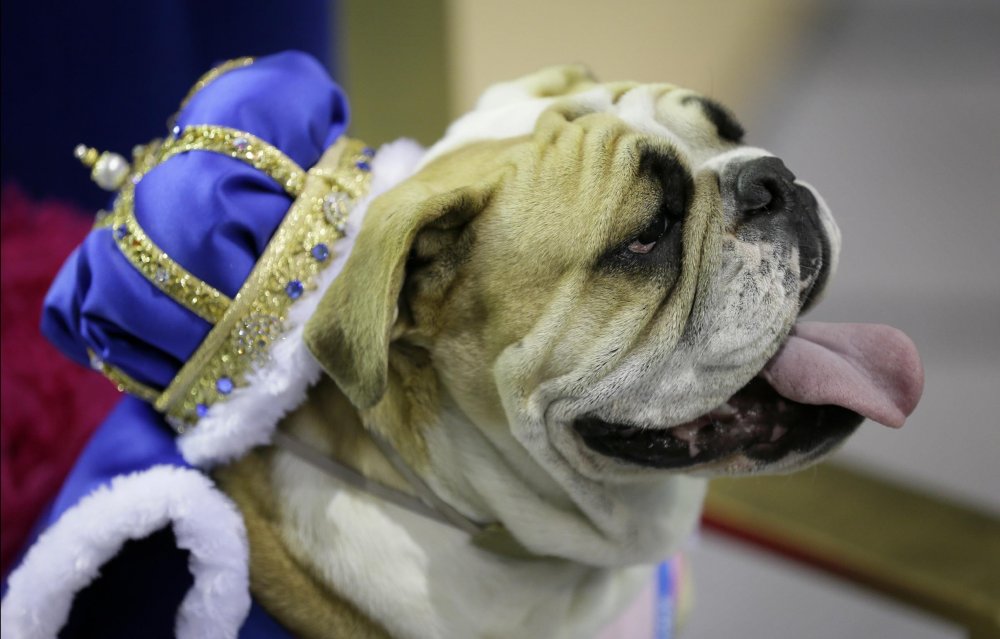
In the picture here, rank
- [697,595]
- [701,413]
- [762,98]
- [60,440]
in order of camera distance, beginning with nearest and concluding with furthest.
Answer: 1. [701,413]
2. [60,440]
3. [697,595]
4. [762,98]

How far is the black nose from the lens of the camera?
0.92 metres

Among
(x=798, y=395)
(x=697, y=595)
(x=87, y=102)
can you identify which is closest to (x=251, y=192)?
(x=798, y=395)

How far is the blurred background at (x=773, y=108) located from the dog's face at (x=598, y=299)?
0.55 meters

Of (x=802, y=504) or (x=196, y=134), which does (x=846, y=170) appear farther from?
(x=196, y=134)

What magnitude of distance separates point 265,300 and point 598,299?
0.32 meters

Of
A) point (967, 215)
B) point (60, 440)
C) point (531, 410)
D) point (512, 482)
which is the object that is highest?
point (531, 410)

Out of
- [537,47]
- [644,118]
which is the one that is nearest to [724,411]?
[644,118]

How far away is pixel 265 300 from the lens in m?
0.93

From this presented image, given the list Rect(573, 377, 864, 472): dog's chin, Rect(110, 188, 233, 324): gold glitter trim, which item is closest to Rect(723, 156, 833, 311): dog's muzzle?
Rect(573, 377, 864, 472): dog's chin

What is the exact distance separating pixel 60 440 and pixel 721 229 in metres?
0.86

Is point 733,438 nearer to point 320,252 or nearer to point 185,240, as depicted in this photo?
point 320,252

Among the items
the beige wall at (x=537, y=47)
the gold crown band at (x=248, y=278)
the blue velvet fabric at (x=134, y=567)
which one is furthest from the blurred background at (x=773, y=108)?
the gold crown band at (x=248, y=278)

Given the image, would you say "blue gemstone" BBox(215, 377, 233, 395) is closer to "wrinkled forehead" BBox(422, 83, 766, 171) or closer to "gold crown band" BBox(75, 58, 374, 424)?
"gold crown band" BBox(75, 58, 374, 424)

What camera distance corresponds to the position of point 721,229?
3.01ft
